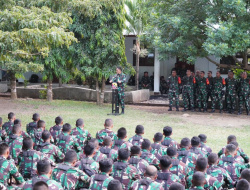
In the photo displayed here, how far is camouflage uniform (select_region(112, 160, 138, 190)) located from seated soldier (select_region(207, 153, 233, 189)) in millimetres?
1062

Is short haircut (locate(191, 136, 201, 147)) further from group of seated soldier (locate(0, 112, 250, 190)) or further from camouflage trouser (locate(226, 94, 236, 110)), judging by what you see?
camouflage trouser (locate(226, 94, 236, 110))

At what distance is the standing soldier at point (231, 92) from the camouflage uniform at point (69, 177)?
392 inches

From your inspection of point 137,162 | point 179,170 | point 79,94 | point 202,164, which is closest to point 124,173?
point 137,162

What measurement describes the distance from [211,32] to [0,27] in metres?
6.78

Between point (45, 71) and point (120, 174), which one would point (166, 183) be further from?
point (45, 71)

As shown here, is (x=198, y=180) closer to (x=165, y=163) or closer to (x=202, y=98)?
(x=165, y=163)

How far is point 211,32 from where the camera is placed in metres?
11.6

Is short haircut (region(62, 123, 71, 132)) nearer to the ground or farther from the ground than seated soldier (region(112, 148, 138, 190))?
farther from the ground

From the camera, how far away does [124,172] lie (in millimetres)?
4863

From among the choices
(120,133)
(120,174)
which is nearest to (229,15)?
(120,133)

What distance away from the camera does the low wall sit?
16.8 meters

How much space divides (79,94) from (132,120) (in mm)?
6442

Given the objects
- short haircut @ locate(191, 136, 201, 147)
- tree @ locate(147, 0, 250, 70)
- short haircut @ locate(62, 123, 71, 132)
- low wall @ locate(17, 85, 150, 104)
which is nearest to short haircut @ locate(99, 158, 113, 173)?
short haircut @ locate(191, 136, 201, 147)

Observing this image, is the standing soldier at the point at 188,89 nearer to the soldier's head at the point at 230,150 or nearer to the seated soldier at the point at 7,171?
the soldier's head at the point at 230,150
